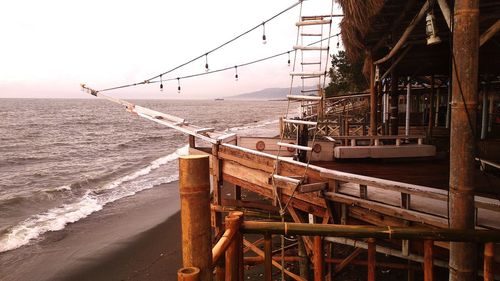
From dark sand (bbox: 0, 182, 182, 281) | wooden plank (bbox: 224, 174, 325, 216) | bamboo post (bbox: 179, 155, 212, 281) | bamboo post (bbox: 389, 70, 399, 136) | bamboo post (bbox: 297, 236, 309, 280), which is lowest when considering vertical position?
dark sand (bbox: 0, 182, 182, 281)

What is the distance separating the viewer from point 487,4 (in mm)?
5582

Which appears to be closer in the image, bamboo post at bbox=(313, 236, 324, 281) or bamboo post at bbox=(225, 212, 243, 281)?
bamboo post at bbox=(225, 212, 243, 281)

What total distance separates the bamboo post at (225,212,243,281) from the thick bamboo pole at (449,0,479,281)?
5.98ft

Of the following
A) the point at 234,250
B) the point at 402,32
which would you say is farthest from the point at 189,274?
the point at 402,32

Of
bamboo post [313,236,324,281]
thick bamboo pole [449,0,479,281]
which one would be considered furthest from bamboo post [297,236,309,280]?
thick bamboo pole [449,0,479,281]

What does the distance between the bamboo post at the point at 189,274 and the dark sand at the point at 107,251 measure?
8688 millimetres

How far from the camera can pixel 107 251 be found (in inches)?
487

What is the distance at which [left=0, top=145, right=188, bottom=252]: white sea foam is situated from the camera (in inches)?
547

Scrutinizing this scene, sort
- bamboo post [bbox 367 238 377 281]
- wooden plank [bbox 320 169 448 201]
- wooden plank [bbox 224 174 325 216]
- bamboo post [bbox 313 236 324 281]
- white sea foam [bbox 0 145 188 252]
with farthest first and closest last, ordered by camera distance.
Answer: white sea foam [bbox 0 145 188 252] < wooden plank [bbox 224 174 325 216] < wooden plank [bbox 320 169 448 201] < bamboo post [bbox 313 236 324 281] < bamboo post [bbox 367 238 377 281]

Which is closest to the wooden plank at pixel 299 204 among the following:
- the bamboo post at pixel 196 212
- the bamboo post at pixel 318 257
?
the bamboo post at pixel 318 257

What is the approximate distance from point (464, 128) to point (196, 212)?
2250 mm

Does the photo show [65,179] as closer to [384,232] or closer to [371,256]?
[371,256]

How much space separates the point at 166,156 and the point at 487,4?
31794 mm

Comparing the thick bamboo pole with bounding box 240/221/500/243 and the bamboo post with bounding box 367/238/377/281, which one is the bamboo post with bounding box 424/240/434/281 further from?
the bamboo post with bounding box 367/238/377/281
